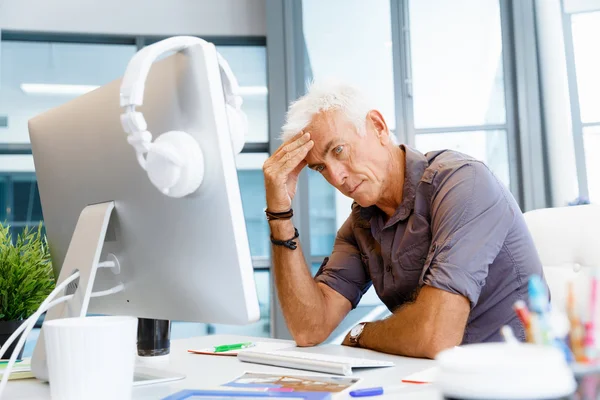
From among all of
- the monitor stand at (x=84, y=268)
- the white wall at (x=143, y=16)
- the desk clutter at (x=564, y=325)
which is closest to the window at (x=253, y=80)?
the white wall at (x=143, y=16)

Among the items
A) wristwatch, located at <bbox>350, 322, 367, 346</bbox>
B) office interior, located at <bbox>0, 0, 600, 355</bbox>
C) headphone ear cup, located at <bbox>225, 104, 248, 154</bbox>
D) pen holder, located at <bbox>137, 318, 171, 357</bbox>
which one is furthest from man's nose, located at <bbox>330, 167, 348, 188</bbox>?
office interior, located at <bbox>0, 0, 600, 355</bbox>

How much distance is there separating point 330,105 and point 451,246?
1.61 feet

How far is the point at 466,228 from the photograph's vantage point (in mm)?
1203

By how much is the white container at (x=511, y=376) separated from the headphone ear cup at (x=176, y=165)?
389 millimetres

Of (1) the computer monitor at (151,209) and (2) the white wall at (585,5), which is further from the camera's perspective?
(2) the white wall at (585,5)

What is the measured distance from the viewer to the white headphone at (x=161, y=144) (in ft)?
2.12

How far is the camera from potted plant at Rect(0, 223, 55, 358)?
42.8 inches

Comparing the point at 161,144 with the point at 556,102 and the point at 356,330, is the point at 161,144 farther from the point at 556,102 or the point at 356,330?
the point at 556,102

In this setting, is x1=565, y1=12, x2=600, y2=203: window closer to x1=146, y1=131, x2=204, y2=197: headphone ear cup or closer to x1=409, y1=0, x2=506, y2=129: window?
x1=409, y1=0, x2=506, y2=129: window

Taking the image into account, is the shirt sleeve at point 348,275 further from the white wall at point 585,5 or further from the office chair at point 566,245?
the white wall at point 585,5

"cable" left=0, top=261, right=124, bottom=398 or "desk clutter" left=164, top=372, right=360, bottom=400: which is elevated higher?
"cable" left=0, top=261, right=124, bottom=398

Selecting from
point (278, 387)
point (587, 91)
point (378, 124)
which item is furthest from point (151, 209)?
point (587, 91)

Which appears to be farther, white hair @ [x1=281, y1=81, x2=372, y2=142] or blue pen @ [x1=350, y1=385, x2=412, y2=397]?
white hair @ [x1=281, y1=81, x2=372, y2=142]

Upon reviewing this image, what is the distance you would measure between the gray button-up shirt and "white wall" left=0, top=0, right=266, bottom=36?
2524 mm
